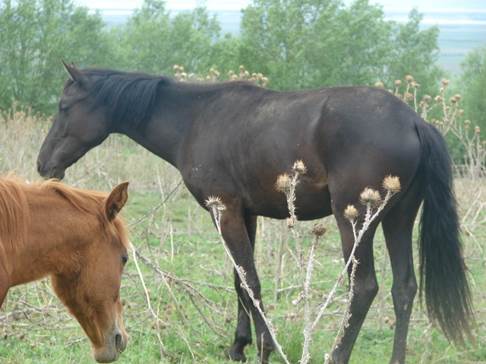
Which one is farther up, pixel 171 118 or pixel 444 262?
pixel 171 118

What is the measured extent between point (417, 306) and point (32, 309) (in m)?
3.03

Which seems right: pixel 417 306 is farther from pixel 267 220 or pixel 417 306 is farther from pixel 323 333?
pixel 267 220

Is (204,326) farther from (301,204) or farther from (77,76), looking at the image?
(77,76)

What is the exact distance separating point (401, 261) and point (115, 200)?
2.58 metres

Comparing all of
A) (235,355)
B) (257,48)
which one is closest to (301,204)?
(235,355)

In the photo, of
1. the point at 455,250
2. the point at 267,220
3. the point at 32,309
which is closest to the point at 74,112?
the point at 32,309

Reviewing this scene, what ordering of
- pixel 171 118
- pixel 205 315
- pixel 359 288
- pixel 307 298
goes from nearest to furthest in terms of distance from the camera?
pixel 307 298
pixel 359 288
pixel 171 118
pixel 205 315

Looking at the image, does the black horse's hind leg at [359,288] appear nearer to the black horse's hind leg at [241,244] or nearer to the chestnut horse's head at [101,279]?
the black horse's hind leg at [241,244]

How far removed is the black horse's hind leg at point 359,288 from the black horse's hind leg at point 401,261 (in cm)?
34

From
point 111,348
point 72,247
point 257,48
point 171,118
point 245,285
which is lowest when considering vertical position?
point 257,48

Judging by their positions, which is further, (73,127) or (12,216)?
(73,127)

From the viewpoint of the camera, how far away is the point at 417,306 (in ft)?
23.7

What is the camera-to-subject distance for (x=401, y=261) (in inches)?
240

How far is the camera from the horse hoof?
6.27 m
